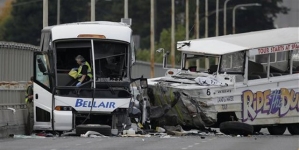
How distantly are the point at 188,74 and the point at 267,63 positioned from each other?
98.1 inches

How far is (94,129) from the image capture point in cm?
3055

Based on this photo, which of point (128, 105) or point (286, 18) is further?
point (286, 18)

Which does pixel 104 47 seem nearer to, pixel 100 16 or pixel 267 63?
pixel 267 63

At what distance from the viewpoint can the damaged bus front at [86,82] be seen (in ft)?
102

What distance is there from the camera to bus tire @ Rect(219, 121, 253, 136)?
3209 cm

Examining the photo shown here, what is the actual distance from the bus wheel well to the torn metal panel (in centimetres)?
63

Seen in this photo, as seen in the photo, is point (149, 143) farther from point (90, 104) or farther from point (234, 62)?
point (234, 62)

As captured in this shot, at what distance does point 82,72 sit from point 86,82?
1.14ft

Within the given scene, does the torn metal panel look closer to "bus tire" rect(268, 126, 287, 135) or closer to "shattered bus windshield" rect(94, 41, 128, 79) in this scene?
"shattered bus windshield" rect(94, 41, 128, 79)

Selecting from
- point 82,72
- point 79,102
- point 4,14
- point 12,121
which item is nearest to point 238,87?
point 82,72

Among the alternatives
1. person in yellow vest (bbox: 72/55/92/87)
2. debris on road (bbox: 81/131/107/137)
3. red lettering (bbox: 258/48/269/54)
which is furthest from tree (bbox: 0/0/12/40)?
debris on road (bbox: 81/131/107/137)

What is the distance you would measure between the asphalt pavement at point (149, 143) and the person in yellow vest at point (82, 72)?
2.65 meters

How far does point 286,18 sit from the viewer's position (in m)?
125

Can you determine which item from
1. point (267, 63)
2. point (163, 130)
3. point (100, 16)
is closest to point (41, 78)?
point (163, 130)
